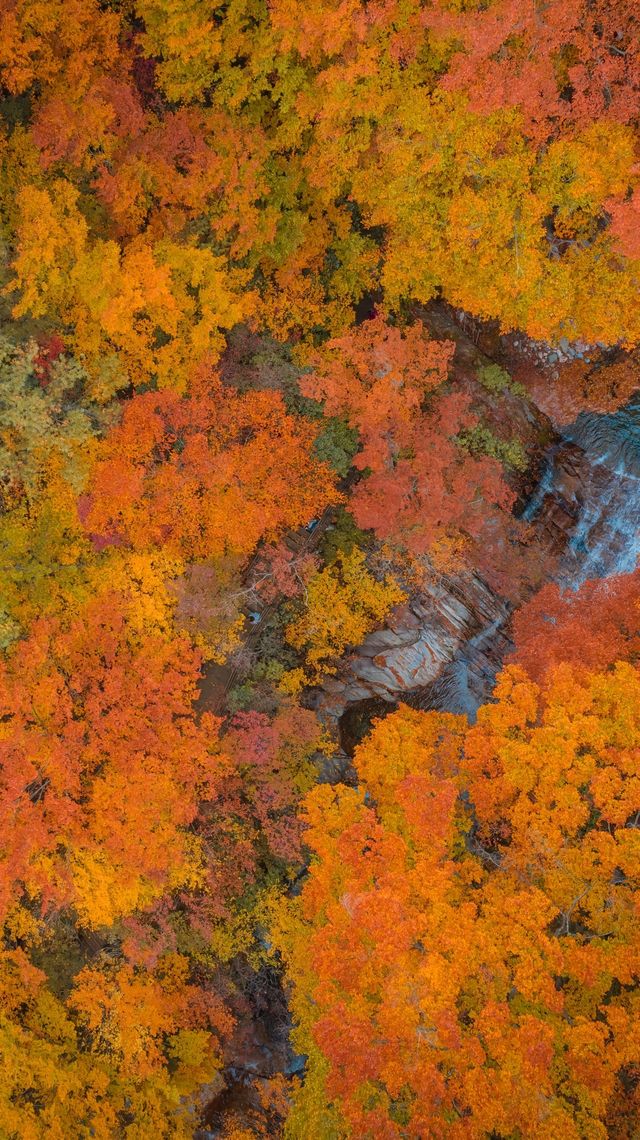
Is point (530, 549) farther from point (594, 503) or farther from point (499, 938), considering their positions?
point (499, 938)

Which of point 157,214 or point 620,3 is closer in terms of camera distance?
point 620,3

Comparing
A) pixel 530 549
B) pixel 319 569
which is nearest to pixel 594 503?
pixel 530 549

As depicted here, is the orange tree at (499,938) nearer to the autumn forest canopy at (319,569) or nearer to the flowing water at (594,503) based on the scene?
the autumn forest canopy at (319,569)

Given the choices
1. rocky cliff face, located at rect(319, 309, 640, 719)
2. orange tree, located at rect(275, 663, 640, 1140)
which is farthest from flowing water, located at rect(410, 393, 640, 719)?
orange tree, located at rect(275, 663, 640, 1140)

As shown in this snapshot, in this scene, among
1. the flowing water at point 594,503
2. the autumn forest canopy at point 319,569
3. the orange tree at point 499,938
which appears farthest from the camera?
the flowing water at point 594,503

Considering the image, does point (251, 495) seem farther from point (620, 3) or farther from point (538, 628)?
point (620, 3)

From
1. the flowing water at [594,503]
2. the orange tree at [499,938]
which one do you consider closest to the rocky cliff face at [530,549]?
the flowing water at [594,503]

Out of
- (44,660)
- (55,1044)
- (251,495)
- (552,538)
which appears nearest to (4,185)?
(251,495)

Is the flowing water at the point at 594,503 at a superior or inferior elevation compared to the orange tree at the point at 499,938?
superior
